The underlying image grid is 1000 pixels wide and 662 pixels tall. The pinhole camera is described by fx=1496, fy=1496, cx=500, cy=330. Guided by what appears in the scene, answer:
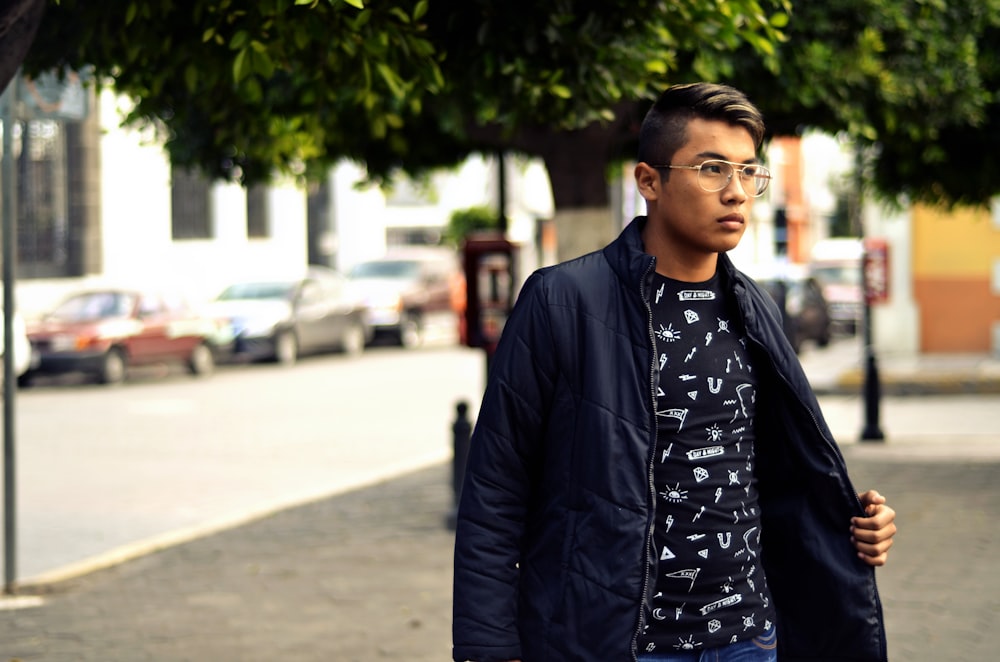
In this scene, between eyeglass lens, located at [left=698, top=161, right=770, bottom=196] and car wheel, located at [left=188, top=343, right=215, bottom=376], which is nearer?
eyeglass lens, located at [left=698, top=161, right=770, bottom=196]

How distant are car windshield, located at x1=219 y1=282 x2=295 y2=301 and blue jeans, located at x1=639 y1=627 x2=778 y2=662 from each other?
74.4ft

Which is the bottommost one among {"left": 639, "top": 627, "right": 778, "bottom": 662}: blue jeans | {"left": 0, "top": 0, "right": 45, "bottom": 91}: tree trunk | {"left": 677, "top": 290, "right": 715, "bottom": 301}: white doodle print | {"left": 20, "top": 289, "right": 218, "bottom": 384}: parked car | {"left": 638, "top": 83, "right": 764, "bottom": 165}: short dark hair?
{"left": 20, "top": 289, "right": 218, "bottom": 384}: parked car

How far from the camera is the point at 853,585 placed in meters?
2.98

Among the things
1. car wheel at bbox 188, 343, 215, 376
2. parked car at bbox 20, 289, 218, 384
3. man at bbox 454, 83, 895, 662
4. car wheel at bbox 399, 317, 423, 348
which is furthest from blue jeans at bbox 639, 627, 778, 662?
car wheel at bbox 399, 317, 423, 348

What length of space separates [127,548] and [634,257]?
6.42 m

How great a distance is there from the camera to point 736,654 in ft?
9.25

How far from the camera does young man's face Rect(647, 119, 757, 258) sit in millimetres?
2801

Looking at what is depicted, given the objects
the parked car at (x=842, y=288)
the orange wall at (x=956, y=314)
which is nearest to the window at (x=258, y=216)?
the parked car at (x=842, y=288)

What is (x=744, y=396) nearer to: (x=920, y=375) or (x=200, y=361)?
(x=920, y=375)

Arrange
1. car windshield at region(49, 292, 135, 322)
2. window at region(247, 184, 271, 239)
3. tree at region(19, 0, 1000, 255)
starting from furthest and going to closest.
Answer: window at region(247, 184, 271, 239), car windshield at region(49, 292, 135, 322), tree at region(19, 0, 1000, 255)

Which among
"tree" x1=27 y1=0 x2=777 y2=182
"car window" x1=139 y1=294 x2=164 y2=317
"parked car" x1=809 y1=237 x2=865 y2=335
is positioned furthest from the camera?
"parked car" x1=809 y1=237 x2=865 y2=335

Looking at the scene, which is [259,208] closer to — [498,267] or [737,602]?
[498,267]

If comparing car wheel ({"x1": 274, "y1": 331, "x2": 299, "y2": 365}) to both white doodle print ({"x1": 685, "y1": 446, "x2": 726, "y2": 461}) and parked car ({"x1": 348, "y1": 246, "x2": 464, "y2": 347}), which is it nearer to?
parked car ({"x1": 348, "y1": 246, "x2": 464, "y2": 347})

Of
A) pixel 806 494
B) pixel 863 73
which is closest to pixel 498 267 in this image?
pixel 863 73
